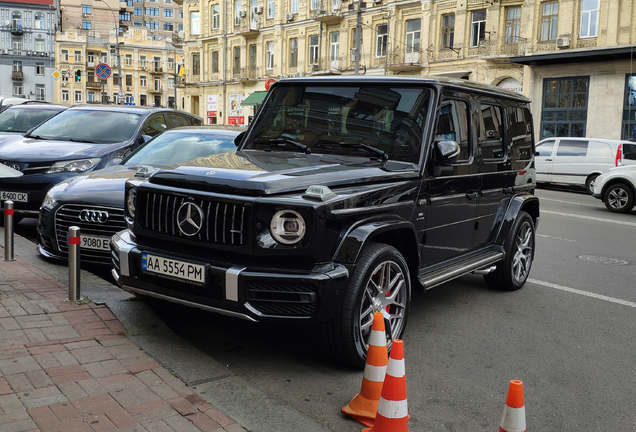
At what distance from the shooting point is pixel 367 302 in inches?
172

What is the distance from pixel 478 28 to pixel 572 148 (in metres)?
16.0

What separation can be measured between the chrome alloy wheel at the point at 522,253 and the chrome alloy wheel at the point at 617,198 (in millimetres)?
9692

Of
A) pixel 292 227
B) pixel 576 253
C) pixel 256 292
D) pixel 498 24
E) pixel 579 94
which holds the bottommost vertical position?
pixel 576 253

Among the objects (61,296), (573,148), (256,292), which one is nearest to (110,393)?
(256,292)

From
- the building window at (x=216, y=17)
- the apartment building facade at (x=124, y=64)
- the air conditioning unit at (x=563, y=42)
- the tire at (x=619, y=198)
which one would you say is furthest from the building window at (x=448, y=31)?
the apartment building facade at (x=124, y=64)

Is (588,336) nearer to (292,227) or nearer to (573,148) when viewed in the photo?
(292,227)

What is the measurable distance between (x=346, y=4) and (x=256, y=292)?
41.1 m

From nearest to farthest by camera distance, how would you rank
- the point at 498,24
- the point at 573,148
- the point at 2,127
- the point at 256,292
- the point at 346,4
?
1. the point at 256,292
2. the point at 2,127
3. the point at 573,148
4. the point at 498,24
5. the point at 346,4

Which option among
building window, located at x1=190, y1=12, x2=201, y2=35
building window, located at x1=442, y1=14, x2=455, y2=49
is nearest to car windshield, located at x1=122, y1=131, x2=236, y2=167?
building window, located at x1=442, y1=14, x2=455, y2=49

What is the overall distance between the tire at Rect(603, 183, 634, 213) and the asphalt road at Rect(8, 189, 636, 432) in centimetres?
895

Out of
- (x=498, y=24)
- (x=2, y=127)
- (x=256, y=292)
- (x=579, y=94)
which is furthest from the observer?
(x=498, y=24)

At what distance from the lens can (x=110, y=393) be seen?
3.74 meters

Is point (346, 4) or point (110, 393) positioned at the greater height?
point (346, 4)

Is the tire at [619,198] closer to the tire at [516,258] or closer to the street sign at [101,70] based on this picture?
the tire at [516,258]
